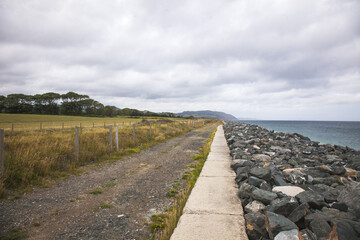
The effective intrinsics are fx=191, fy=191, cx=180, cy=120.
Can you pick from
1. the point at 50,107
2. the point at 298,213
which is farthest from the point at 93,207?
the point at 50,107

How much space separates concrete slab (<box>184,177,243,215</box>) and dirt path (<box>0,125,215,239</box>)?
2.37 feet

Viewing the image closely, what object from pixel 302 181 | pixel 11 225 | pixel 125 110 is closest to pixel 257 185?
pixel 302 181

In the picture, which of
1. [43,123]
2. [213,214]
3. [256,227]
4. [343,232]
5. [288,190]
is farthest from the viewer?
[43,123]

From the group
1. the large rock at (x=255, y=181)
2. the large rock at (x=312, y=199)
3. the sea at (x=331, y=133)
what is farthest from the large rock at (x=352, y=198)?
the sea at (x=331, y=133)

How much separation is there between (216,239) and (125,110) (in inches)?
4560

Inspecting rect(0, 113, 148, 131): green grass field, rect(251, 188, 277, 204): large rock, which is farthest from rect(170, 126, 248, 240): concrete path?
rect(0, 113, 148, 131): green grass field

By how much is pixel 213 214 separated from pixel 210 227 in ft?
1.27

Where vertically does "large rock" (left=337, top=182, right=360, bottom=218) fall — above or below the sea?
above

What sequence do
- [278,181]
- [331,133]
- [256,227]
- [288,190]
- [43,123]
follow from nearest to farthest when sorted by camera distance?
[256,227]
[288,190]
[278,181]
[331,133]
[43,123]

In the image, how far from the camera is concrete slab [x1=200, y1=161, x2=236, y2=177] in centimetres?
536

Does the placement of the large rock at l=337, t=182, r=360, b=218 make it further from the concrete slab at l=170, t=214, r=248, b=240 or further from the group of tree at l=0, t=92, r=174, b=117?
the group of tree at l=0, t=92, r=174, b=117

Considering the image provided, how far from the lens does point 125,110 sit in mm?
113312

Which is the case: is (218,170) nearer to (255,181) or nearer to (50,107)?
(255,181)

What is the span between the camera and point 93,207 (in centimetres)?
387
